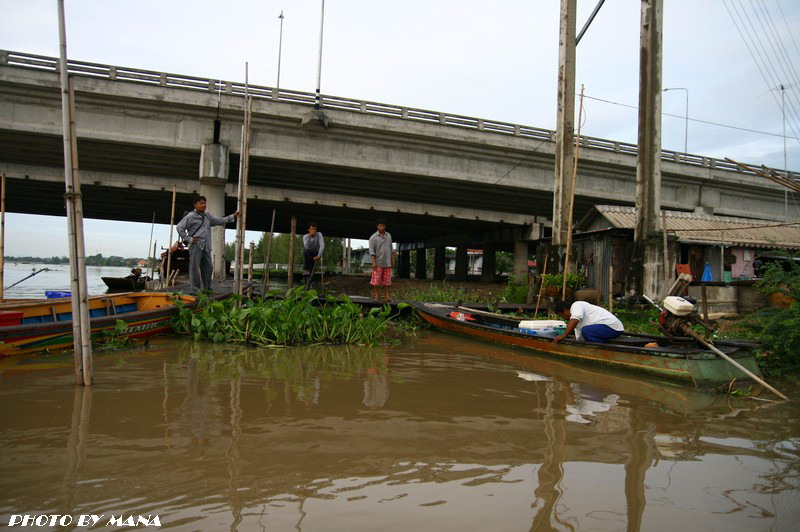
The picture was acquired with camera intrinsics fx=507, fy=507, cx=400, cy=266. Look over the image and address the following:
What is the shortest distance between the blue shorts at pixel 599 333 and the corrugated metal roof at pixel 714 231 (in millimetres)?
8782

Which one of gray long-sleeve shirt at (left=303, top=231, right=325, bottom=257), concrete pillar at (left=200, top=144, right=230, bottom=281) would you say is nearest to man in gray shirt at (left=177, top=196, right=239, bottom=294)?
gray long-sleeve shirt at (left=303, top=231, right=325, bottom=257)

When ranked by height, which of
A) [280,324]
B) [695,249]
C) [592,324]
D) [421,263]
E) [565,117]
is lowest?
[280,324]

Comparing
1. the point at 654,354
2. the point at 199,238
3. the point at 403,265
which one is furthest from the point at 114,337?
the point at 403,265

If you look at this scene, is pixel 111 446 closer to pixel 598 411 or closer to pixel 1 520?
pixel 1 520

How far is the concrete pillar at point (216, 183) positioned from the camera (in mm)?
18656

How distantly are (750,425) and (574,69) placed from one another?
34.6 ft

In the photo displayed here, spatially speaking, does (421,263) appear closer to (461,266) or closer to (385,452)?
(461,266)

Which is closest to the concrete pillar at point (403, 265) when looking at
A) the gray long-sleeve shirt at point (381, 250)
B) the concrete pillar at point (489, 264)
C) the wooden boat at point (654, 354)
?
the concrete pillar at point (489, 264)

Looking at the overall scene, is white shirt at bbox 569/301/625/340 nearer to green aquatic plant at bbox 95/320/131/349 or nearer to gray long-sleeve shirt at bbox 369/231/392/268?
gray long-sleeve shirt at bbox 369/231/392/268

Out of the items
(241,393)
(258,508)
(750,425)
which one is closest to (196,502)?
(258,508)

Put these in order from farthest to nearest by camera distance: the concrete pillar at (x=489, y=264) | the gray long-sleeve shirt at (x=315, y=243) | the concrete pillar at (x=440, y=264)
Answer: the concrete pillar at (x=440, y=264)
the concrete pillar at (x=489, y=264)
the gray long-sleeve shirt at (x=315, y=243)

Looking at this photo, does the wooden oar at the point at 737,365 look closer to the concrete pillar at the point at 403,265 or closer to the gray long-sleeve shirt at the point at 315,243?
the gray long-sleeve shirt at the point at 315,243

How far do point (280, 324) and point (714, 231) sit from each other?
13.7 metres

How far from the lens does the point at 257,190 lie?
21.5 m
